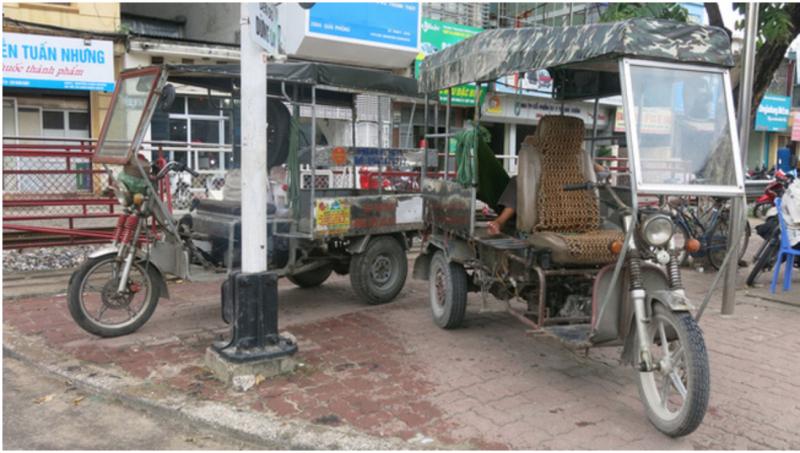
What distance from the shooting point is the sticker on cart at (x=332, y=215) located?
6.03 metres

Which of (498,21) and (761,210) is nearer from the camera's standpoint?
(761,210)

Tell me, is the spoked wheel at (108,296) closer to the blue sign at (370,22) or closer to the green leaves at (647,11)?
the green leaves at (647,11)

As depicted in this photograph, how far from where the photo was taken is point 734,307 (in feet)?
21.5

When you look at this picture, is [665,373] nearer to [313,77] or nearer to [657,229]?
[657,229]

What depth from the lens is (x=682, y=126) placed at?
12.8 feet

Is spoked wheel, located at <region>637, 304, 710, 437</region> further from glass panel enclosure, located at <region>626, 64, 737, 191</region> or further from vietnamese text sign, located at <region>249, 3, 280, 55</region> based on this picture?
vietnamese text sign, located at <region>249, 3, 280, 55</region>

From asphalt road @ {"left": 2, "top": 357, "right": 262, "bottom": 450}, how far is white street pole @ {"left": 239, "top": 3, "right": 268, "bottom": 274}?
4.05 ft

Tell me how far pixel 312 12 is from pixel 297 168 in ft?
33.4

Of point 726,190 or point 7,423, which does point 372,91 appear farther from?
point 7,423

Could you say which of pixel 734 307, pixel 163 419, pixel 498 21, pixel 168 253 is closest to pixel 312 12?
pixel 498 21

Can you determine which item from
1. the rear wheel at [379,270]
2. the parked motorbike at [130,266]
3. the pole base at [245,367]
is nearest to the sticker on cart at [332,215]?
the rear wheel at [379,270]

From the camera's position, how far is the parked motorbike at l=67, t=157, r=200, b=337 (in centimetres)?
518

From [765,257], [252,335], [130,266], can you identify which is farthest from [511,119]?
[252,335]

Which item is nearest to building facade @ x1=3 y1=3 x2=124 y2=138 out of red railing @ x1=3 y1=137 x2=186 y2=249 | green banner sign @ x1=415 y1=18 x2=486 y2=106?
red railing @ x1=3 y1=137 x2=186 y2=249
